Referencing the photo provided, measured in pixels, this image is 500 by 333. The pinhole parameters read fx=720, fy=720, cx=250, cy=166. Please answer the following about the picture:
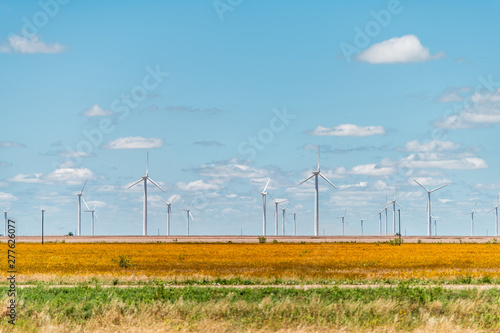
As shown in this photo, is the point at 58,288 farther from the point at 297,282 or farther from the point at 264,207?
the point at 264,207

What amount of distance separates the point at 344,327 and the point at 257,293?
7964mm

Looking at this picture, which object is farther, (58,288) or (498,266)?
(498,266)

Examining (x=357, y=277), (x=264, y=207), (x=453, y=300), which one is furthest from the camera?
(x=264, y=207)

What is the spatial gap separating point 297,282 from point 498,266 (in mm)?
34657

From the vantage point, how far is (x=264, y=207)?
199 m

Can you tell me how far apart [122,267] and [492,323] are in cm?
4520

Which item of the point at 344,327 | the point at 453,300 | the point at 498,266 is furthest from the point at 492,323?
the point at 498,266

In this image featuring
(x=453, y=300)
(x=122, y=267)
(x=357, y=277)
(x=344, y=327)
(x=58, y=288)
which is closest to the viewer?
(x=344, y=327)

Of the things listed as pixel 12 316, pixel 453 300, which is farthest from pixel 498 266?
pixel 12 316

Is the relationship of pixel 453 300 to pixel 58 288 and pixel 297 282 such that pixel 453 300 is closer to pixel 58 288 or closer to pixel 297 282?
pixel 297 282

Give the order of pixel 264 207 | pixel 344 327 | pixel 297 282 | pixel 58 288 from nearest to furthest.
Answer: pixel 344 327, pixel 58 288, pixel 297 282, pixel 264 207

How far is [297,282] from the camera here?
47688mm

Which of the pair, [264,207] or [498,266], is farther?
[264,207]

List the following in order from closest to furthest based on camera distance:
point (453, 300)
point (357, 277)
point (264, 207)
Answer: point (453, 300)
point (357, 277)
point (264, 207)
